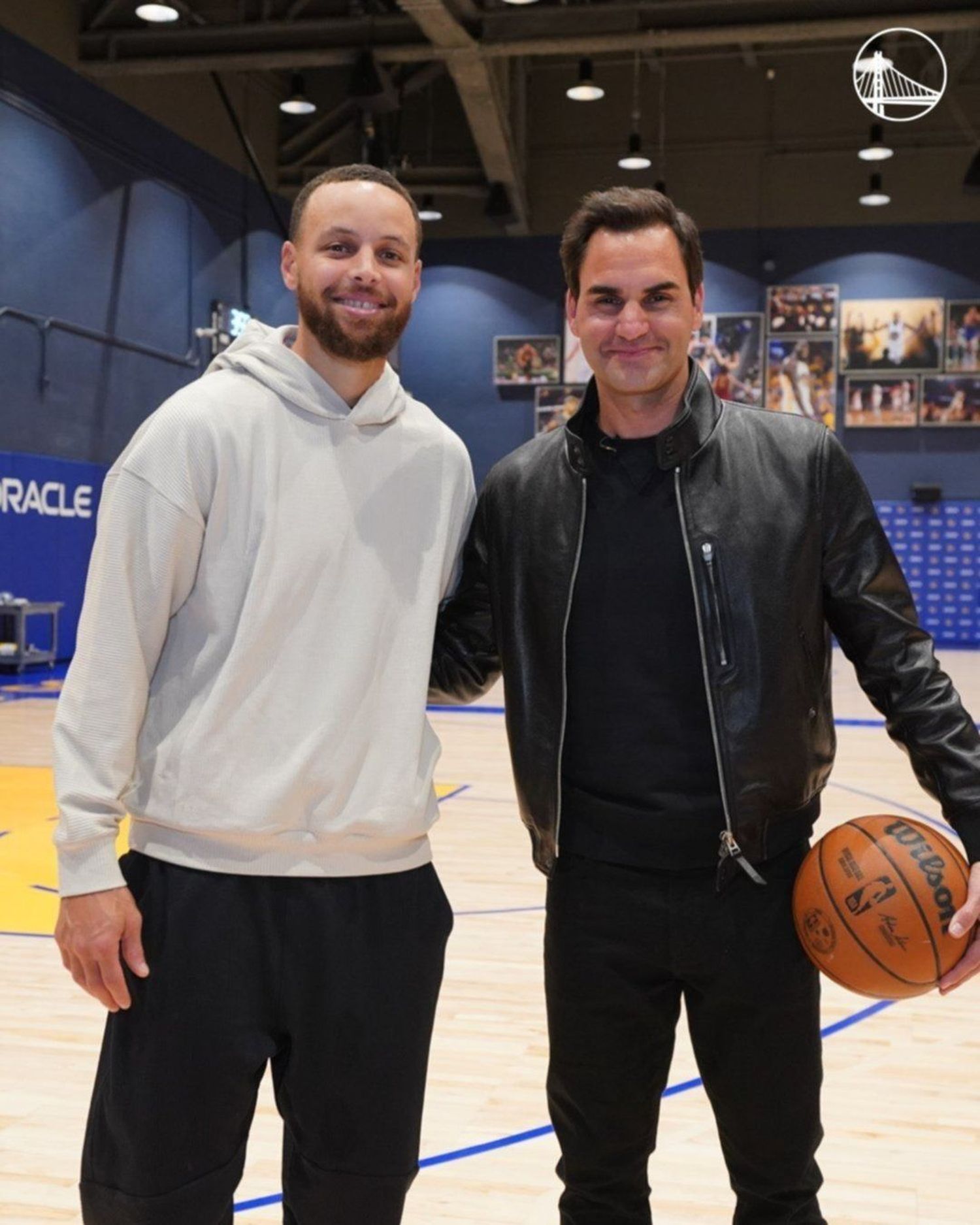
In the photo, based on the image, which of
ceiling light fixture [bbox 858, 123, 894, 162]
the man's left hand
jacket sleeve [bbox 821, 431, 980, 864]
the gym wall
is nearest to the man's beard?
jacket sleeve [bbox 821, 431, 980, 864]

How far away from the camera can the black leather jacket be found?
2082mm

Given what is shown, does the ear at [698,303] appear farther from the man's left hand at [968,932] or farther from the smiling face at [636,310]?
the man's left hand at [968,932]

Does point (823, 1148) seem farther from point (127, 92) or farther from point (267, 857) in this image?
point (127, 92)

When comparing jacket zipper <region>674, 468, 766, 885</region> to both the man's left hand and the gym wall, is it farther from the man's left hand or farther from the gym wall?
the gym wall

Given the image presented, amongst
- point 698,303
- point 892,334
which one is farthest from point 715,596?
point 892,334

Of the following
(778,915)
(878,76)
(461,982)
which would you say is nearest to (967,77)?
(878,76)

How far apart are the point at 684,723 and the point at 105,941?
919 millimetres

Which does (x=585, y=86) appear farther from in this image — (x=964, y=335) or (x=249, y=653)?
(x=249, y=653)

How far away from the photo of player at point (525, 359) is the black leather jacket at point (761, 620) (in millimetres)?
16685

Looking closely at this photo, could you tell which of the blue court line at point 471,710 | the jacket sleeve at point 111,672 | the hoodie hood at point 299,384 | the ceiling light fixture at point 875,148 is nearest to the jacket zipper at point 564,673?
the hoodie hood at point 299,384

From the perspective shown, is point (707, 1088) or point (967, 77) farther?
point (967, 77)

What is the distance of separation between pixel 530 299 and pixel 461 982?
15.7 metres

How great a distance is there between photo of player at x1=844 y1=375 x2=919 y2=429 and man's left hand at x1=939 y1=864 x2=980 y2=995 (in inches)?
662

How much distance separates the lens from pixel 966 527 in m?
17.8
